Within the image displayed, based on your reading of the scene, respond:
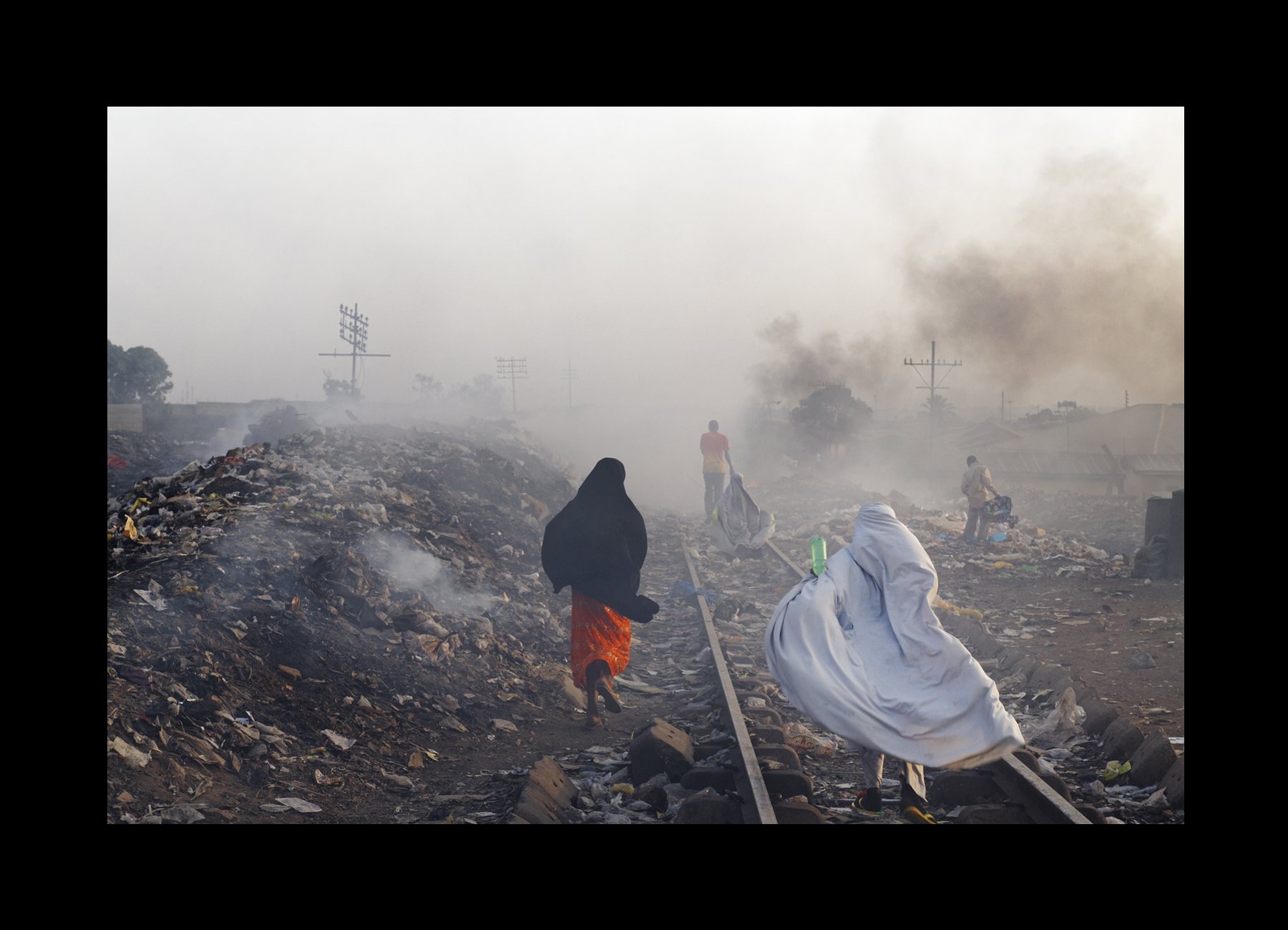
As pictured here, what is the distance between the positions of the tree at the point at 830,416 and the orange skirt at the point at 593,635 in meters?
34.0

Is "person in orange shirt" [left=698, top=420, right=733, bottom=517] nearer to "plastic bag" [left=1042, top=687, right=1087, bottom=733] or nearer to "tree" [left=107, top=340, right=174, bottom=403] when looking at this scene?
"plastic bag" [left=1042, top=687, right=1087, bottom=733]

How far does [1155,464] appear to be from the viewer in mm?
34438

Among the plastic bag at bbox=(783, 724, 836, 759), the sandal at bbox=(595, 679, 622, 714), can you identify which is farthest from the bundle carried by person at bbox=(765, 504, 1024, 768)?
the sandal at bbox=(595, 679, 622, 714)

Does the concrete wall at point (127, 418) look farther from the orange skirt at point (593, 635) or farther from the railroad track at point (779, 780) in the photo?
the railroad track at point (779, 780)

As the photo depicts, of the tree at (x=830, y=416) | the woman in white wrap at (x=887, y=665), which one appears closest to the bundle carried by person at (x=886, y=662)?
the woman in white wrap at (x=887, y=665)

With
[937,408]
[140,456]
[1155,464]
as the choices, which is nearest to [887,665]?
[140,456]

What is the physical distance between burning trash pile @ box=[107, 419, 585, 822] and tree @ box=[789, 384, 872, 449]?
1153 inches

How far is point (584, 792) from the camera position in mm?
5535

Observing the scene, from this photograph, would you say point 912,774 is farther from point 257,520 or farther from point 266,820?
point 257,520

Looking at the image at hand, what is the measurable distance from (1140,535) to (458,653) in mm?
14194

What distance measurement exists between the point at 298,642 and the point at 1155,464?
3452 centimetres

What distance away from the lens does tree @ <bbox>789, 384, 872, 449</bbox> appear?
133ft

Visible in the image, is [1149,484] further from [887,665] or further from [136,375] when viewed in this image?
[136,375]

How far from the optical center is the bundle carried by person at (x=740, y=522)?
1485 centimetres
